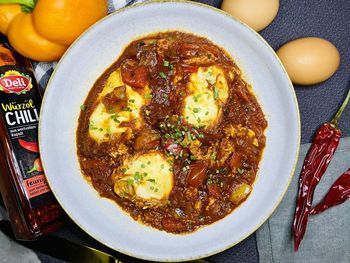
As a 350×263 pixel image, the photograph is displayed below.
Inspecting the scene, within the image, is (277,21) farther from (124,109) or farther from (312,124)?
(124,109)

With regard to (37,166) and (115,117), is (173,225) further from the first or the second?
(37,166)

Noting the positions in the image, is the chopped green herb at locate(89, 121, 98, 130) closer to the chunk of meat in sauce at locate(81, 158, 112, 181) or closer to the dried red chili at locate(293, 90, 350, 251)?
the chunk of meat in sauce at locate(81, 158, 112, 181)

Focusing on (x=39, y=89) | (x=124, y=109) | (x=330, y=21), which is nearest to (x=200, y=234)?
(x=124, y=109)

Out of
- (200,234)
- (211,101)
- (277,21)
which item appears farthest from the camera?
(277,21)

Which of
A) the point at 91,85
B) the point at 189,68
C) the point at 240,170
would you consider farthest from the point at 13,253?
the point at 189,68

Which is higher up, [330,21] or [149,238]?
[330,21]

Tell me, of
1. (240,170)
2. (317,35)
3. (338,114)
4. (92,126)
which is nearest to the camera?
(92,126)
